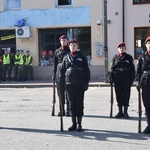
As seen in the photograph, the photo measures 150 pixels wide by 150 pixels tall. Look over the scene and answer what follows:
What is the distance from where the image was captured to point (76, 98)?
24.6ft

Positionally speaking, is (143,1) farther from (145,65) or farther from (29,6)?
(145,65)

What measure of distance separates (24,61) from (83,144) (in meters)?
15.1

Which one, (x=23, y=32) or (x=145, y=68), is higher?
(x=23, y=32)

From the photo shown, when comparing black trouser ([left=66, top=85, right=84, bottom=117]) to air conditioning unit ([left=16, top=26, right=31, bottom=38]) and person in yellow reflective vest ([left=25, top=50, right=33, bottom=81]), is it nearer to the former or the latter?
person in yellow reflective vest ([left=25, top=50, right=33, bottom=81])

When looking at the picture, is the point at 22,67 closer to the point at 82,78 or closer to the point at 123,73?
the point at 123,73

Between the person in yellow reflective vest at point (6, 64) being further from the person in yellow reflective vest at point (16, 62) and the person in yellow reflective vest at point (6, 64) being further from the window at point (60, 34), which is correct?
the window at point (60, 34)

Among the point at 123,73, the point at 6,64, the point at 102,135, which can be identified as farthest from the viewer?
the point at 6,64

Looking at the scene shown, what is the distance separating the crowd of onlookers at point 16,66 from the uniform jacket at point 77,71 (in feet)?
45.7

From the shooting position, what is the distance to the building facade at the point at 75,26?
66.4ft

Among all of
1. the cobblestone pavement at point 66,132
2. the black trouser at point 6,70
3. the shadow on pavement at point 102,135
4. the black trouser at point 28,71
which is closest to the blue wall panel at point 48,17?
the black trouser at point 6,70

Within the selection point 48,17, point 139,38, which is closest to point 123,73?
point 139,38

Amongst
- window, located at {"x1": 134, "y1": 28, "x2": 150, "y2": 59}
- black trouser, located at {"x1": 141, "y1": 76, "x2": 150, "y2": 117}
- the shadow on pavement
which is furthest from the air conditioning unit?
black trouser, located at {"x1": 141, "y1": 76, "x2": 150, "y2": 117}

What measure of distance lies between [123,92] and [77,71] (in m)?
2.08

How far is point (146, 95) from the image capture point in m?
7.07
